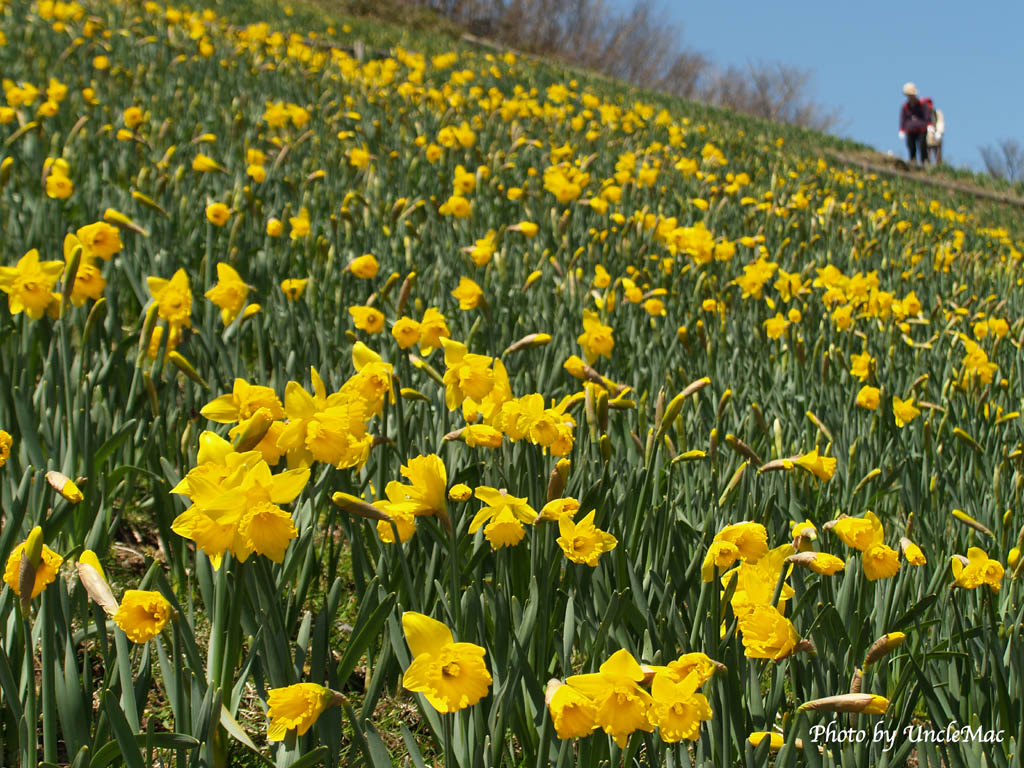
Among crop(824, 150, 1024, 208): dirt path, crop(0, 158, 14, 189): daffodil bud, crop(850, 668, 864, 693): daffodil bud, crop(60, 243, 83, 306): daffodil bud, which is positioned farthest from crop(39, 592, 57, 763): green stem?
crop(824, 150, 1024, 208): dirt path

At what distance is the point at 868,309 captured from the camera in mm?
3326

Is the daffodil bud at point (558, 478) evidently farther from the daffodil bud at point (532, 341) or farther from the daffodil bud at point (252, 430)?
the daffodil bud at point (532, 341)

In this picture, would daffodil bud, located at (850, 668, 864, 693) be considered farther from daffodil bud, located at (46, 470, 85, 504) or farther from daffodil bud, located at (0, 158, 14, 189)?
daffodil bud, located at (0, 158, 14, 189)

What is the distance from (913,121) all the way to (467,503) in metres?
17.3

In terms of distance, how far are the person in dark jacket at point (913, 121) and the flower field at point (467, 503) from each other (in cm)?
1362

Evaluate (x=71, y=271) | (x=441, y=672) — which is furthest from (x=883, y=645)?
(x=71, y=271)

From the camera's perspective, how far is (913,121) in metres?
15.9

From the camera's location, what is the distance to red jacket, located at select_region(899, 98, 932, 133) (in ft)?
51.7

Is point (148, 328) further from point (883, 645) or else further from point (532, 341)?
point (883, 645)

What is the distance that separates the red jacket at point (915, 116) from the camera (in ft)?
51.7

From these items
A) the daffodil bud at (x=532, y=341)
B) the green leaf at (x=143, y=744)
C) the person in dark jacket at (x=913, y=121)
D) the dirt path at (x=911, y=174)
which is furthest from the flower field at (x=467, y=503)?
the person in dark jacket at (x=913, y=121)

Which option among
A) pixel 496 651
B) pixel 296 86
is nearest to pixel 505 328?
pixel 496 651

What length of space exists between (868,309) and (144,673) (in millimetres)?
3079

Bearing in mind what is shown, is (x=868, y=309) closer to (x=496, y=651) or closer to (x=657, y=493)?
(x=657, y=493)
